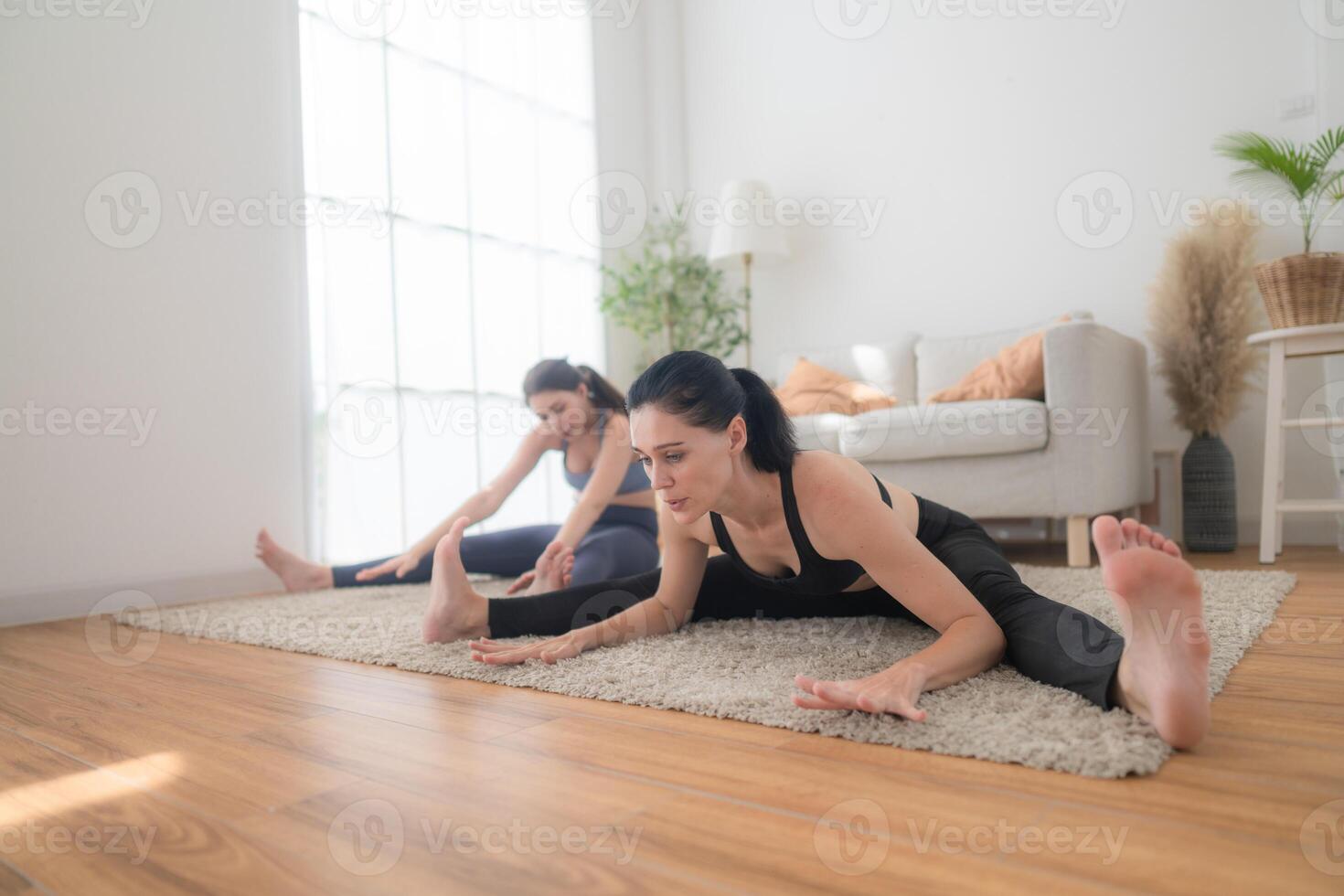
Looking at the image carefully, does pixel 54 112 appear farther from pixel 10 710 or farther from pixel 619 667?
pixel 619 667

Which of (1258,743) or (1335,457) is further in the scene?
(1335,457)

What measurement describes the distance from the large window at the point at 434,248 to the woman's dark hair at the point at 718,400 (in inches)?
98.1

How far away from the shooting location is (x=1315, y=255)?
279cm

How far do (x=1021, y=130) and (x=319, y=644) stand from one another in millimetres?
3782

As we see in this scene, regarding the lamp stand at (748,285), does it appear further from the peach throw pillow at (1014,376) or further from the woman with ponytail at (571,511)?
the woman with ponytail at (571,511)

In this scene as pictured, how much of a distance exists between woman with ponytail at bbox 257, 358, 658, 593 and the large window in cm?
89

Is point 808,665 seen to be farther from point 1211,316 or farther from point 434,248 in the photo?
point 434,248

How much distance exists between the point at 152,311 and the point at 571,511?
1.69 meters

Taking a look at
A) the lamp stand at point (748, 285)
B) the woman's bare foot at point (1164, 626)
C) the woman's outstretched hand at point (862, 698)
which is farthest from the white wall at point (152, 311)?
the woman's bare foot at point (1164, 626)

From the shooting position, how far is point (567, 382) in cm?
248

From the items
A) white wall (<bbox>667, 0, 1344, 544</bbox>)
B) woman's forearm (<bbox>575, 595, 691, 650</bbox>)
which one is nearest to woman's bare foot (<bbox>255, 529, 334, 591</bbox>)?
woman's forearm (<bbox>575, 595, 691, 650</bbox>)

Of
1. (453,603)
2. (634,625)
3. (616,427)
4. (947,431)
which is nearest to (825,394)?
(947,431)

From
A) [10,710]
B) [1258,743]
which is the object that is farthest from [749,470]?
[10,710]

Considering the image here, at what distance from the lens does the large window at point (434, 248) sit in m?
3.59
